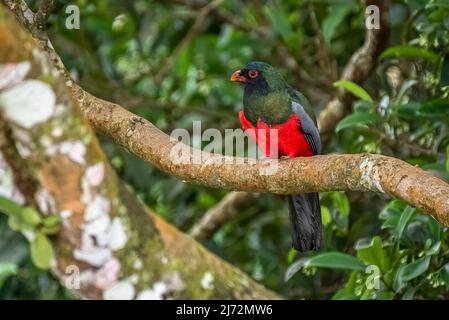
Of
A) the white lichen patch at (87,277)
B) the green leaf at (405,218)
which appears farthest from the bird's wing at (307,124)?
the white lichen patch at (87,277)

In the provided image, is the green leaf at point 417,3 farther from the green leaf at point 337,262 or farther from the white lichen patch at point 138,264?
the white lichen patch at point 138,264

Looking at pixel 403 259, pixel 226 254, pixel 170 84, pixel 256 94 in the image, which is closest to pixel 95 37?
pixel 170 84

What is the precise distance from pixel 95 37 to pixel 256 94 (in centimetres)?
211

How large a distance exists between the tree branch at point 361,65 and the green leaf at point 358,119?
623 mm

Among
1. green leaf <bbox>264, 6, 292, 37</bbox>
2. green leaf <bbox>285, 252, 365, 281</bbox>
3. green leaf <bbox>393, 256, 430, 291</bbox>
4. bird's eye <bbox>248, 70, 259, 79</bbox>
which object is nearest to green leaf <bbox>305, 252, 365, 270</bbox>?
green leaf <bbox>285, 252, 365, 281</bbox>

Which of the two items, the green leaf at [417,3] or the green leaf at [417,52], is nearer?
the green leaf at [417,52]

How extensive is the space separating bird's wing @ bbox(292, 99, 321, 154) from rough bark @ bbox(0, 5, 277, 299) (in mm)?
1373

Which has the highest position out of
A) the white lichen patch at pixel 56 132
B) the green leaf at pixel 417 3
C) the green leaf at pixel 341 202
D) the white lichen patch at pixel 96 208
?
the white lichen patch at pixel 56 132

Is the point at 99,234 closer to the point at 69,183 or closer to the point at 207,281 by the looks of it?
the point at 69,183

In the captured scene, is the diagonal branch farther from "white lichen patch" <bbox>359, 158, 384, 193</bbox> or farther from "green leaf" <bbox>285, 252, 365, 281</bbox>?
"white lichen patch" <bbox>359, 158, 384, 193</bbox>

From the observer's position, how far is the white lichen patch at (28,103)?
7.04 ft

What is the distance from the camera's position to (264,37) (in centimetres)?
533

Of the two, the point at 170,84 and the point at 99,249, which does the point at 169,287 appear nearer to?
the point at 99,249

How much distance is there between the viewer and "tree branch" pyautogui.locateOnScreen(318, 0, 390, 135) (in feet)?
13.8
